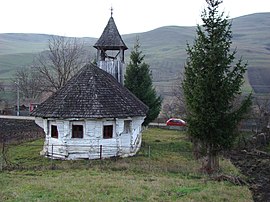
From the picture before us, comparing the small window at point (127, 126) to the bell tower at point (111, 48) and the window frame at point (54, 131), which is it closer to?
the window frame at point (54, 131)

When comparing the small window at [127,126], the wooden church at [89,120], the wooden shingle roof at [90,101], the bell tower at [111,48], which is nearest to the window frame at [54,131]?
the wooden church at [89,120]

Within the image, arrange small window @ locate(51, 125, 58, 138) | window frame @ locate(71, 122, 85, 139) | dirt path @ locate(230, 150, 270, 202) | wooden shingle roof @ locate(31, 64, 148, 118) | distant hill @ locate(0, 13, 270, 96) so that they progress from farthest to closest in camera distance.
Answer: distant hill @ locate(0, 13, 270, 96), small window @ locate(51, 125, 58, 138), window frame @ locate(71, 122, 85, 139), wooden shingle roof @ locate(31, 64, 148, 118), dirt path @ locate(230, 150, 270, 202)

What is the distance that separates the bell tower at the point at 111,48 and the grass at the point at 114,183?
26.9 feet

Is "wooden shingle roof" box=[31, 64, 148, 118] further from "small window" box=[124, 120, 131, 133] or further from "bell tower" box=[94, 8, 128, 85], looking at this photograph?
"bell tower" box=[94, 8, 128, 85]

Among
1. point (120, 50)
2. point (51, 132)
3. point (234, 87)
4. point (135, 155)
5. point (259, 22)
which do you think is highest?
point (259, 22)

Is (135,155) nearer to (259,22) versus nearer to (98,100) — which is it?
(98,100)

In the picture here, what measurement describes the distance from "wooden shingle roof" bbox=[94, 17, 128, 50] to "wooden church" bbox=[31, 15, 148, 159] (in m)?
3.85

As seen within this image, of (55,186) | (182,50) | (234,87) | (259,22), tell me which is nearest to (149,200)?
(55,186)

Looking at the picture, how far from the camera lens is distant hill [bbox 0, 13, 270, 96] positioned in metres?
85.7

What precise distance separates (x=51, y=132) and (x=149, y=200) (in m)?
11.3

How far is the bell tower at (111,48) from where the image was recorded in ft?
84.9

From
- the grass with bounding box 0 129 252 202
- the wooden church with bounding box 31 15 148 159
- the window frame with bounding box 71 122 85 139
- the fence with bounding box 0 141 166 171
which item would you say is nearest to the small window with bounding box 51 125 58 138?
the wooden church with bounding box 31 15 148 159

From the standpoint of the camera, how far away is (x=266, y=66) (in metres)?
89.8

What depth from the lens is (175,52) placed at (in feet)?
433
